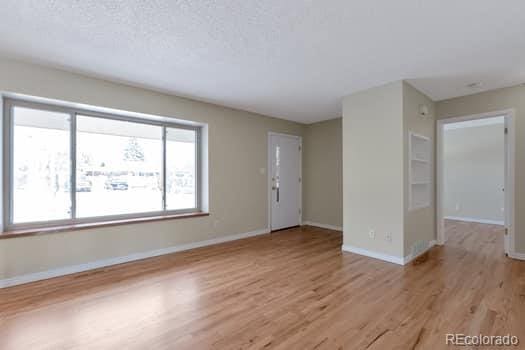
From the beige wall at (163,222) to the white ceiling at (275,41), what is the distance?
0.23m

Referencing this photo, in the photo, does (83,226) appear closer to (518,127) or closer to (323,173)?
(323,173)

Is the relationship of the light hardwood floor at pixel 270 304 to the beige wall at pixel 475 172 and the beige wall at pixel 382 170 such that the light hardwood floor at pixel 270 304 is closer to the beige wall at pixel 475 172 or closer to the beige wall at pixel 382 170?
the beige wall at pixel 382 170

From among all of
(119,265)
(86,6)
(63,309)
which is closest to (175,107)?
(86,6)

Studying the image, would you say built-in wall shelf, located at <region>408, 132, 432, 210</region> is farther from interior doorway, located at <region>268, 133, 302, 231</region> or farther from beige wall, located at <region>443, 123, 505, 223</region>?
interior doorway, located at <region>268, 133, 302, 231</region>

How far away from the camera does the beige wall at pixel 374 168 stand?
3334 mm

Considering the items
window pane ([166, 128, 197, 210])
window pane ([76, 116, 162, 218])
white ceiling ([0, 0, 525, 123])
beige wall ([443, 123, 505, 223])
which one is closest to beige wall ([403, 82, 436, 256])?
white ceiling ([0, 0, 525, 123])

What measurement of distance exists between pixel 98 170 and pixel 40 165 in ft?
2.00

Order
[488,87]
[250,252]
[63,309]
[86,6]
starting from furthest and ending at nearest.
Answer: [250,252], [488,87], [63,309], [86,6]

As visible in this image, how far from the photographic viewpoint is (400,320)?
2027 mm

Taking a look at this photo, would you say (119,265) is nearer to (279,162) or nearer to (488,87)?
(279,162)

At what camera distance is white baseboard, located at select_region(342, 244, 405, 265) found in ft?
10.9

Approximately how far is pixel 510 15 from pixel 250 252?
12.4ft

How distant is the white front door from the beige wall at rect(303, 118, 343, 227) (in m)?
0.22

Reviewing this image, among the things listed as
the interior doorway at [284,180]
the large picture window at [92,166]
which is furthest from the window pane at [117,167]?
the interior doorway at [284,180]
